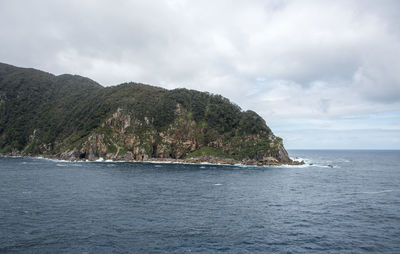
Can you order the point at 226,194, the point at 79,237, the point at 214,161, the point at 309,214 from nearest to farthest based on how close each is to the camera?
the point at 79,237
the point at 309,214
the point at 226,194
the point at 214,161

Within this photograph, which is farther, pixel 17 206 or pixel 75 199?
pixel 75 199

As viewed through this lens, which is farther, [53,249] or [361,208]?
[361,208]

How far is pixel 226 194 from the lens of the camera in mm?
76000

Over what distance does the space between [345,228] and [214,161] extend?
483ft

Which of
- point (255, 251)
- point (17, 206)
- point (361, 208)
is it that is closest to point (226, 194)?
point (361, 208)

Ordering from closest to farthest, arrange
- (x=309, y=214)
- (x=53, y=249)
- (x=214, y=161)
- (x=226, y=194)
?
(x=53, y=249), (x=309, y=214), (x=226, y=194), (x=214, y=161)

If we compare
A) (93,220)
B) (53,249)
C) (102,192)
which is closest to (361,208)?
(93,220)

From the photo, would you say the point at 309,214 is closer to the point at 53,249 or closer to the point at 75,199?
the point at 53,249

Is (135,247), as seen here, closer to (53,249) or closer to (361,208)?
(53,249)

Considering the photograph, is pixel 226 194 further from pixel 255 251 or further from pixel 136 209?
pixel 255 251

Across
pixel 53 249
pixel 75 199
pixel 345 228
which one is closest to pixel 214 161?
pixel 75 199

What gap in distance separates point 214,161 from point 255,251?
513 feet

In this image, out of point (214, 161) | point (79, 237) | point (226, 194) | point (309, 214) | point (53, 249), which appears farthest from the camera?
point (214, 161)

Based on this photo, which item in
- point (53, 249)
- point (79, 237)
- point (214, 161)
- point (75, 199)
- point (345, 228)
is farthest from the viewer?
point (214, 161)
